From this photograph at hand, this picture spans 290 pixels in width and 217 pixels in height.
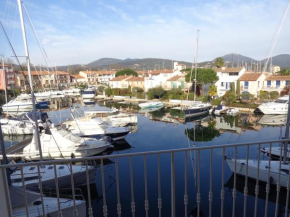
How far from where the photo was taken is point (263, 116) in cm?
1992

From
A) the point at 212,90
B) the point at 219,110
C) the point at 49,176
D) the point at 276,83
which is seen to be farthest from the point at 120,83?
the point at 49,176

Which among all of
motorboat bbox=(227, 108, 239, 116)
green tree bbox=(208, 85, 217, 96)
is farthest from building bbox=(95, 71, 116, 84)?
motorboat bbox=(227, 108, 239, 116)

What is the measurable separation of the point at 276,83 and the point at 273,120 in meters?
9.59

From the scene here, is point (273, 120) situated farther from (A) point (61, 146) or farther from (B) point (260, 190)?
(A) point (61, 146)

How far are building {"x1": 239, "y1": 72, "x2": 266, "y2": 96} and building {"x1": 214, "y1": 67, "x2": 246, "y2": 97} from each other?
3.72 feet

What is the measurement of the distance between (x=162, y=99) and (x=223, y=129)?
14.2 m

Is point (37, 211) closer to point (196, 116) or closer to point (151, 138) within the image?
point (151, 138)

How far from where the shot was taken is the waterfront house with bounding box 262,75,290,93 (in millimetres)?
25188

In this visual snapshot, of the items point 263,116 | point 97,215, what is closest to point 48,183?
point 97,215

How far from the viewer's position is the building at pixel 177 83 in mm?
32250

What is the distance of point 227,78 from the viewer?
28453mm

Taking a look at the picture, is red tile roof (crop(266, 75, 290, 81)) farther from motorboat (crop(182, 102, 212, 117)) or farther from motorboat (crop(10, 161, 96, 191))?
motorboat (crop(10, 161, 96, 191))

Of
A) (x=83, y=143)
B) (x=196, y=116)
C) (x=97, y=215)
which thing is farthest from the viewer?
(x=196, y=116)

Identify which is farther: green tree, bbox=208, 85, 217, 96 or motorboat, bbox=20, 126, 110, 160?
green tree, bbox=208, 85, 217, 96
